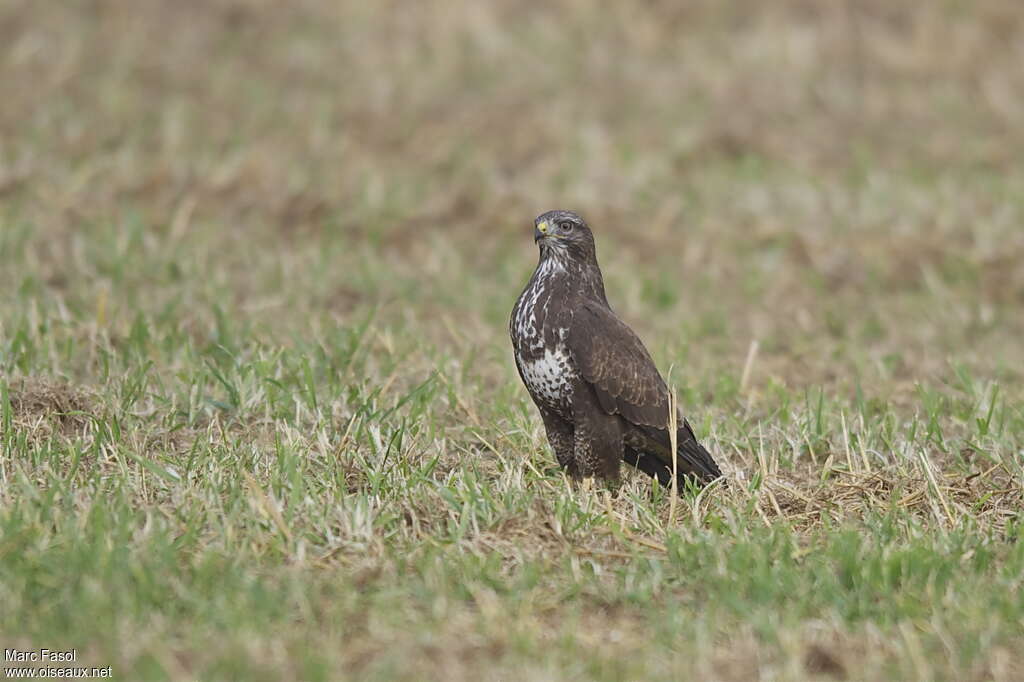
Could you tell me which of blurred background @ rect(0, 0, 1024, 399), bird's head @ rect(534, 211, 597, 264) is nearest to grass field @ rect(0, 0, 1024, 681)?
blurred background @ rect(0, 0, 1024, 399)

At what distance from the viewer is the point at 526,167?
10.4 m

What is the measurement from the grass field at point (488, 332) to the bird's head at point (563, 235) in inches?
31.5

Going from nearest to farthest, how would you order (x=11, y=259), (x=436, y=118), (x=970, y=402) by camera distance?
(x=970, y=402)
(x=11, y=259)
(x=436, y=118)

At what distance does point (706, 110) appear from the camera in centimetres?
1164

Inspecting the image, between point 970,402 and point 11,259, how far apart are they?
16.7ft

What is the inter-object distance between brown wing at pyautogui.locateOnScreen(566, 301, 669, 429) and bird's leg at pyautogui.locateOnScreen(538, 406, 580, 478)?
200 mm

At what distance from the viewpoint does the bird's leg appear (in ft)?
16.4

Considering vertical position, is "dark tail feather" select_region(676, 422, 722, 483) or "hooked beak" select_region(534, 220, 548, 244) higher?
"hooked beak" select_region(534, 220, 548, 244)

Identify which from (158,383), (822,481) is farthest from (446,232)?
(822,481)

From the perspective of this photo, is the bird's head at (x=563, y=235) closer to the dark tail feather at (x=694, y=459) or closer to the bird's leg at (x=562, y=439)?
the bird's leg at (x=562, y=439)

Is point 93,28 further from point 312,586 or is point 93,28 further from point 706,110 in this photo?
point 312,586

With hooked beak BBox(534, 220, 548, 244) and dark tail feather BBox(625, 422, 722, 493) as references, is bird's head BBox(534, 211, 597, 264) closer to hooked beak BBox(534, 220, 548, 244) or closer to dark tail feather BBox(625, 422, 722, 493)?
hooked beak BBox(534, 220, 548, 244)

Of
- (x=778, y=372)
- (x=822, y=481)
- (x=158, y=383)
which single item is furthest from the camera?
(x=778, y=372)

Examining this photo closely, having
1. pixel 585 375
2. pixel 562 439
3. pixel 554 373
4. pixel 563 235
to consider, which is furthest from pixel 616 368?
pixel 563 235
